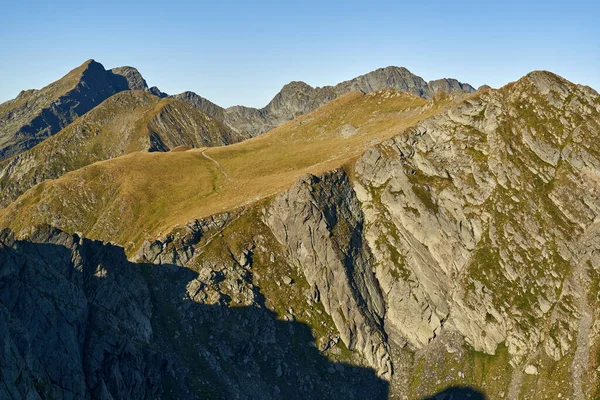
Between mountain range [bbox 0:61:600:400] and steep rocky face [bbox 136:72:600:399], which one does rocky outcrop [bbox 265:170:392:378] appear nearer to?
steep rocky face [bbox 136:72:600:399]

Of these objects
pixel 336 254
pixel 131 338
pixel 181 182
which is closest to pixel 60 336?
pixel 131 338

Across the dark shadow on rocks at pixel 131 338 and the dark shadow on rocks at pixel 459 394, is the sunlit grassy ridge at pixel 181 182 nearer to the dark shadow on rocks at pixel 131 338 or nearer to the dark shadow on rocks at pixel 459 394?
the dark shadow on rocks at pixel 131 338

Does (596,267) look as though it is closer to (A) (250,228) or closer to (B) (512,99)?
(B) (512,99)

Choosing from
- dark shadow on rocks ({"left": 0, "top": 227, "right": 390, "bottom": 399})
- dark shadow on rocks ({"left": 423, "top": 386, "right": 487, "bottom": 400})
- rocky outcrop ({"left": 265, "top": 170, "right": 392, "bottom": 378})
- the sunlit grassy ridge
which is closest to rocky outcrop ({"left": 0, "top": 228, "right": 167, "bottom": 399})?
dark shadow on rocks ({"left": 0, "top": 227, "right": 390, "bottom": 399})

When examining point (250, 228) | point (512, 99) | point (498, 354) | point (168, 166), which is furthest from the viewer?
point (168, 166)

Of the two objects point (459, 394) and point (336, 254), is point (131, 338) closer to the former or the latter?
point (336, 254)

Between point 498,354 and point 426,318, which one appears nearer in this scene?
point 498,354

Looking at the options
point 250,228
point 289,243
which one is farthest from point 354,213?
point 250,228
